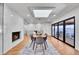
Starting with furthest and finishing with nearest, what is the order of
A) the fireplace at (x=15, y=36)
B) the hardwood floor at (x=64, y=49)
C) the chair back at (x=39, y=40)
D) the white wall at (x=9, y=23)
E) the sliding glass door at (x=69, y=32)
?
the fireplace at (x=15, y=36) < the sliding glass door at (x=69, y=32) < the chair back at (x=39, y=40) < the white wall at (x=9, y=23) < the hardwood floor at (x=64, y=49)

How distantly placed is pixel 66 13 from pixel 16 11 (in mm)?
2087

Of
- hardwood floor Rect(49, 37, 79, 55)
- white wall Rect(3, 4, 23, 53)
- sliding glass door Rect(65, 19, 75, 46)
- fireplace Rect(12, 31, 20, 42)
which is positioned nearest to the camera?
hardwood floor Rect(49, 37, 79, 55)

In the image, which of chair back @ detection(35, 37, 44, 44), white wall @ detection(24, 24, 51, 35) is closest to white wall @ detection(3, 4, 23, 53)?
white wall @ detection(24, 24, 51, 35)

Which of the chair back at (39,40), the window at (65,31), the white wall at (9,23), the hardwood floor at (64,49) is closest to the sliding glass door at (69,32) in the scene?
the window at (65,31)

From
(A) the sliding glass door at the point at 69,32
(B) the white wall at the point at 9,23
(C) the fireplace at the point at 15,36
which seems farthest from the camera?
(C) the fireplace at the point at 15,36

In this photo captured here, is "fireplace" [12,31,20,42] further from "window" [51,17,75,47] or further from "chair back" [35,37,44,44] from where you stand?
"window" [51,17,75,47]

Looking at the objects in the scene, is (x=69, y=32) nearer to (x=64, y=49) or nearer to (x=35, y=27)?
(x=64, y=49)

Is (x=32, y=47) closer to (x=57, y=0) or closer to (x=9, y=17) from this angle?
(x=9, y=17)

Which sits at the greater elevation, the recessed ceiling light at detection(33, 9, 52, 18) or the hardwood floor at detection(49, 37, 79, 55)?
the recessed ceiling light at detection(33, 9, 52, 18)

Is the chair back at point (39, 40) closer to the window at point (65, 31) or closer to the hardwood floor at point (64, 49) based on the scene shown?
the hardwood floor at point (64, 49)

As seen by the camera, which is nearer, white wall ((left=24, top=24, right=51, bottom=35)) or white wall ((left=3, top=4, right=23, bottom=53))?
white wall ((left=3, top=4, right=23, bottom=53))

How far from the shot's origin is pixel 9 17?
3709mm

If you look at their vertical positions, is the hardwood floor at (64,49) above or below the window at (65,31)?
below

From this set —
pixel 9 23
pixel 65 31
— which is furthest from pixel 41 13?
pixel 65 31
